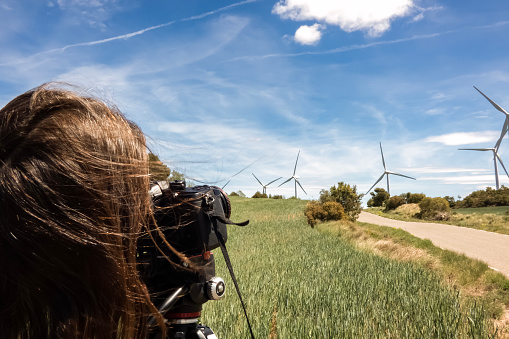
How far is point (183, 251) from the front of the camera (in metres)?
1.22

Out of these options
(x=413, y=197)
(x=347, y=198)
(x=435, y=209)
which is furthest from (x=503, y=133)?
(x=347, y=198)

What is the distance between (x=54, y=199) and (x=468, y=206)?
46701 mm

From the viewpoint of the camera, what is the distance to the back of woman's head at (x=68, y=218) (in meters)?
0.94

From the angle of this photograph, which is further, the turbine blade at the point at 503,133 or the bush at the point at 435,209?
the turbine blade at the point at 503,133

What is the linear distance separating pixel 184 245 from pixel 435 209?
31239 mm

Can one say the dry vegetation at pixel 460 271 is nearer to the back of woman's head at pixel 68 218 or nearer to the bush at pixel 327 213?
the back of woman's head at pixel 68 218

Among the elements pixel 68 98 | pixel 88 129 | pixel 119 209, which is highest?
pixel 68 98

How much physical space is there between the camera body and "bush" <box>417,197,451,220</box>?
29590 mm

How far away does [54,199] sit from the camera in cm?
94

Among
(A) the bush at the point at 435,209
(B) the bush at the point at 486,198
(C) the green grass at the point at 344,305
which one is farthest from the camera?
(B) the bush at the point at 486,198

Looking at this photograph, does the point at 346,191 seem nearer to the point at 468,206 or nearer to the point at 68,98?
the point at 68,98

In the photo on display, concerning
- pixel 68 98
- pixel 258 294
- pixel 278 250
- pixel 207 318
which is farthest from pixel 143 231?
pixel 278 250

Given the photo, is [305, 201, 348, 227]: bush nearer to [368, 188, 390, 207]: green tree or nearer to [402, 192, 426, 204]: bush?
[402, 192, 426, 204]: bush

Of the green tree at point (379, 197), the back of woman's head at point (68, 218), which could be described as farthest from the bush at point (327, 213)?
the green tree at point (379, 197)
